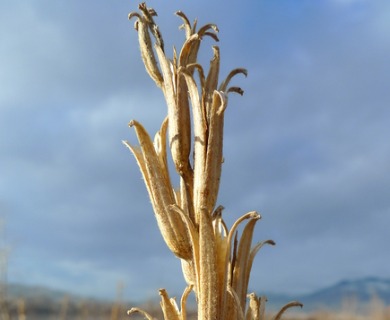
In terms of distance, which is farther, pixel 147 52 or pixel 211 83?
pixel 147 52

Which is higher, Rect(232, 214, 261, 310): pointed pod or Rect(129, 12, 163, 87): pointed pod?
Rect(129, 12, 163, 87): pointed pod

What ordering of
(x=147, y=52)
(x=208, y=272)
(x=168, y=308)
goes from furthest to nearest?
(x=147, y=52) < (x=168, y=308) < (x=208, y=272)

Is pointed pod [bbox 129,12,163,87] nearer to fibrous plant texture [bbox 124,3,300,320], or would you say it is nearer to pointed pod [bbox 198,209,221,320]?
fibrous plant texture [bbox 124,3,300,320]

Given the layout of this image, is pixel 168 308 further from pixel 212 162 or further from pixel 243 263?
pixel 212 162

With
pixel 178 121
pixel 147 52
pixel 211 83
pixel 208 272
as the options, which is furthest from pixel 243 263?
pixel 147 52

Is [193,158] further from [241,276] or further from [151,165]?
[241,276]

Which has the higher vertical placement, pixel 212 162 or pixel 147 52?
pixel 147 52

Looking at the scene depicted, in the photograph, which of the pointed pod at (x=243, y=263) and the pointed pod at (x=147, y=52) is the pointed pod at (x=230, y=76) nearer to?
the pointed pod at (x=147, y=52)

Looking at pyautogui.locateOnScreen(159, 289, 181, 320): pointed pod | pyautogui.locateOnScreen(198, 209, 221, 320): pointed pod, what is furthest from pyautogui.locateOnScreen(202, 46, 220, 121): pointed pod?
pyautogui.locateOnScreen(159, 289, 181, 320): pointed pod

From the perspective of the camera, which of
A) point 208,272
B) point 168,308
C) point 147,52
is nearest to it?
point 208,272
